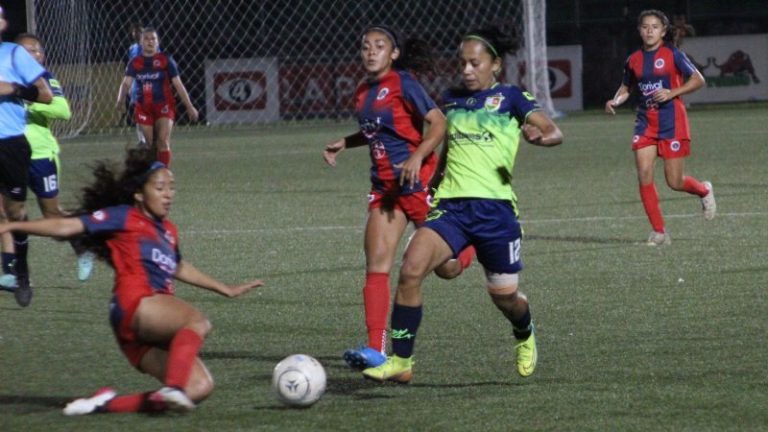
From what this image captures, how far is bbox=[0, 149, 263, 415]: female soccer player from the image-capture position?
598 centimetres

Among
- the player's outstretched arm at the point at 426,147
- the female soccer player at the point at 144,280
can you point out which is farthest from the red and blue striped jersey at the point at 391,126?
the female soccer player at the point at 144,280

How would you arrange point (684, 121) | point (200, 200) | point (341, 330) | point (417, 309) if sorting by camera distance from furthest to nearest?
1. point (200, 200)
2. point (684, 121)
3. point (341, 330)
4. point (417, 309)

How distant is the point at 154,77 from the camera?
2025 centimetres

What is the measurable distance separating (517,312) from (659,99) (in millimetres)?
6112

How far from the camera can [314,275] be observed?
1115 centimetres

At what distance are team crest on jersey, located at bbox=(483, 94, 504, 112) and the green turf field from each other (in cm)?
130

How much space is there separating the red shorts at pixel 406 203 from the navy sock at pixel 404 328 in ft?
2.75

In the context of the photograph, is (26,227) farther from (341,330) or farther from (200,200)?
(200,200)

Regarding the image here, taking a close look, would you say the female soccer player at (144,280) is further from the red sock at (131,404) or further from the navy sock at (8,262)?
the navy sock at (8,262)

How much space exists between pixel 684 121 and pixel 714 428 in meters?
7.38

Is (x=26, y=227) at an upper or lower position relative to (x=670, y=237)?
upper

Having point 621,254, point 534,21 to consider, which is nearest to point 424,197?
point 621,254

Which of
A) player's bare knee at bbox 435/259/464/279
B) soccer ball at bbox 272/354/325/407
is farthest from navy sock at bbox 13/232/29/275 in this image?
soccer ball at bbox 272/354/325/407

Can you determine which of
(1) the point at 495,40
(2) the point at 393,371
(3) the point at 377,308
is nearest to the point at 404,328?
(2) the point at 393,371
